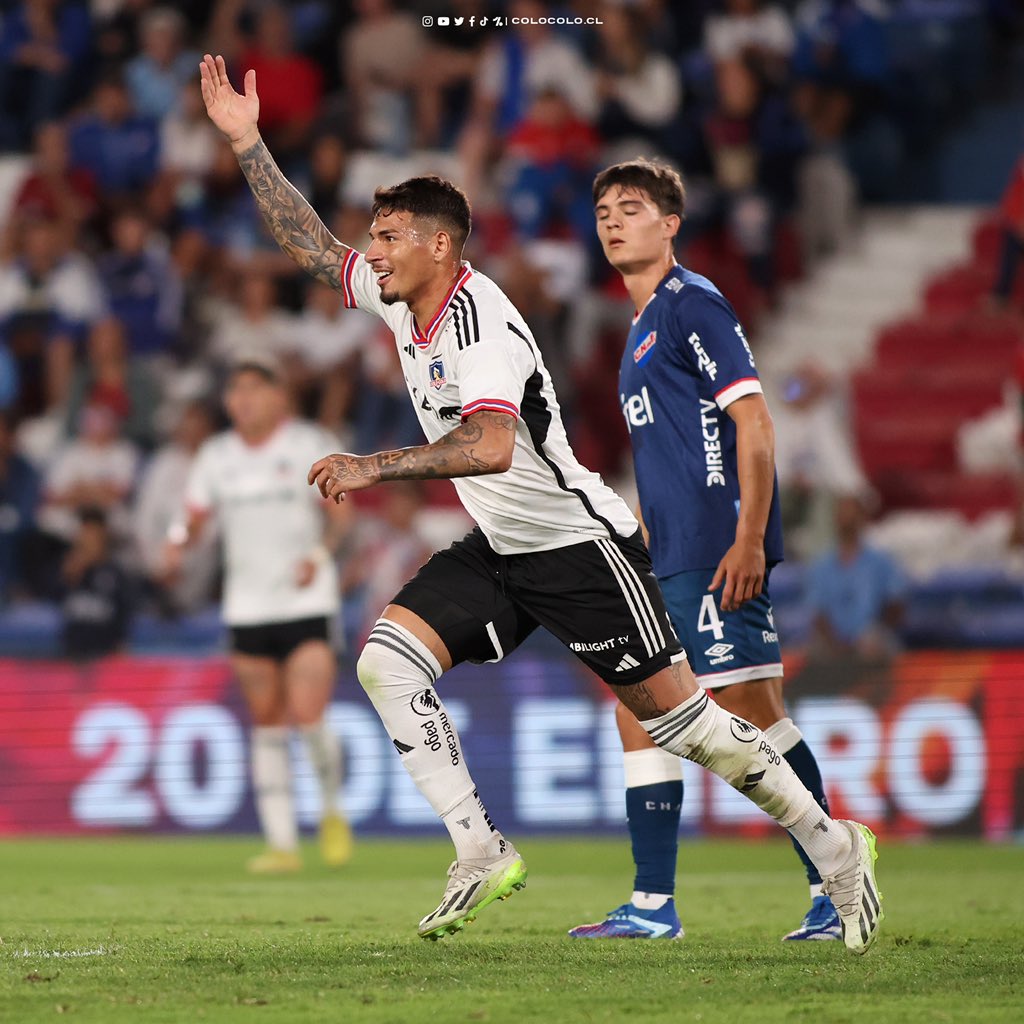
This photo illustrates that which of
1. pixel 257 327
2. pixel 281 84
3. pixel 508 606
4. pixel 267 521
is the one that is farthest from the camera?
pixel 281 84

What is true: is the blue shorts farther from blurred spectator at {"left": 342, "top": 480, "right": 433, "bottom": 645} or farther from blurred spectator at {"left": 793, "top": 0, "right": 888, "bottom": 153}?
blurred spectator at {"left": 793, "top": 0, "right": 888, "bottom": 153}

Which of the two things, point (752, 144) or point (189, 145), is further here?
point (752, 144)

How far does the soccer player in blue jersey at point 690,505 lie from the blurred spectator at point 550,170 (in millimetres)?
9135

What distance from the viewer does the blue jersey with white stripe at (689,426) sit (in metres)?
6.70

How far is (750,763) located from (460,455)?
143 centimetres

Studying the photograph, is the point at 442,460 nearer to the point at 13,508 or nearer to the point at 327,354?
the point at 13,508

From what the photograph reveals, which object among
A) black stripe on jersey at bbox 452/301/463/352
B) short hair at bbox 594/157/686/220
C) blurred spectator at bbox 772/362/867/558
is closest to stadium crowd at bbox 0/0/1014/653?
blurred spectator at bbox 772/362/867/558

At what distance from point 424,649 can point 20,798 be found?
24.9ft

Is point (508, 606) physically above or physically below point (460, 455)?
below

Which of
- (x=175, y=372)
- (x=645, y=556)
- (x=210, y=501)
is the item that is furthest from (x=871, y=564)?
(x=645, y=556)

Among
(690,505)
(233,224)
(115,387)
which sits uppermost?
(233,224)

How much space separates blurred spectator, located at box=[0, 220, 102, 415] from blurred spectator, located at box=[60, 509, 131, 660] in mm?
2173

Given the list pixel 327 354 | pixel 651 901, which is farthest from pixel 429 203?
pixel 327 354

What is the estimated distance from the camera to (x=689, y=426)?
22.2ft
